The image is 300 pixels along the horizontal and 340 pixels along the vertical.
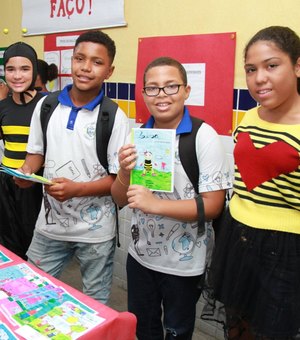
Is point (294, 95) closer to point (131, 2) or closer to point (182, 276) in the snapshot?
point (182, 276)

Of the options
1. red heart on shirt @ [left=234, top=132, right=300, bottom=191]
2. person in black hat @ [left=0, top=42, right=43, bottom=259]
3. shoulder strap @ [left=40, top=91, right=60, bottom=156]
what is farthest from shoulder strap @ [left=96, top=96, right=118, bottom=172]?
person in black hat @ [left=0, top=42, right=43, bottom=259]

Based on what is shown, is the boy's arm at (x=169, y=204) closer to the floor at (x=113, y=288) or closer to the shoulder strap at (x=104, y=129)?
the shoulder strap at (x=104, y=129)

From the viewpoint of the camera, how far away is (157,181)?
139 cm

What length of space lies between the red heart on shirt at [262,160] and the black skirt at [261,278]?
18 centimetres

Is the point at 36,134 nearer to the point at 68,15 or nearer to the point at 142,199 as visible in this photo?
the point at 142,199

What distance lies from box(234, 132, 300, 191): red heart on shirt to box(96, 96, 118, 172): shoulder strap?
624mm

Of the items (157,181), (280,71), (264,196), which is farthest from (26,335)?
(280,71)

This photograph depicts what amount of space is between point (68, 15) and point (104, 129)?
5.93 feet

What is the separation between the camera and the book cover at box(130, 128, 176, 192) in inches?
53.2

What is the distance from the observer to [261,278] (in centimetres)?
124

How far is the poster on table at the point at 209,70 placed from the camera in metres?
2.05

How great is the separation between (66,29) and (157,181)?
2216 mm

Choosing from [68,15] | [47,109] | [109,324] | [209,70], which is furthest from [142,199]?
[68,15]

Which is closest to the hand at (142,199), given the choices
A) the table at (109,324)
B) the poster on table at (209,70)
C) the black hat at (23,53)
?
the table at (109,324)
